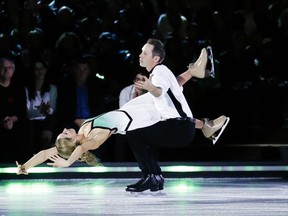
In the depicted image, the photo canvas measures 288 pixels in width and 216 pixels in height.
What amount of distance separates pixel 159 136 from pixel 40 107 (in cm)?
269

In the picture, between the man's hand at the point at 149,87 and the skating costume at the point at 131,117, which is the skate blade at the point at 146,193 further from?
the man's hand at the point at 149,87

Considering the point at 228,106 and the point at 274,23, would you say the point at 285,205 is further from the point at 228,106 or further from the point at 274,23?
the point at 274,23

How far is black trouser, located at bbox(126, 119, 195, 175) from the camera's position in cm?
695

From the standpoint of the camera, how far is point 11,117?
29.7ft

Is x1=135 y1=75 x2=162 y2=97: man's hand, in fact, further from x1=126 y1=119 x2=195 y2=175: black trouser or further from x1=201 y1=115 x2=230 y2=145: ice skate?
x1=201 y1=115 x2=230 y2=145: ice skate

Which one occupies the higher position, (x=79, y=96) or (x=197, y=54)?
(x=197, y=54)

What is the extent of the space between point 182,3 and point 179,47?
97 cm

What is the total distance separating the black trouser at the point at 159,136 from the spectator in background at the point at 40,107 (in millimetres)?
2458

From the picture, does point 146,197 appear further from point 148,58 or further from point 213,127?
point 148,58

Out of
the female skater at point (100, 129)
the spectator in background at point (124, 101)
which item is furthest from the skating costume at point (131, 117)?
the spectator in background at point (124, 101)

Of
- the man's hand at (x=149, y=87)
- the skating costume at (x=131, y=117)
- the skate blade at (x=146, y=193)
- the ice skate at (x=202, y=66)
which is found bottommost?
the skate blade at (x=146, y=193)

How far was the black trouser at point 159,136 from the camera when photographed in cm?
695

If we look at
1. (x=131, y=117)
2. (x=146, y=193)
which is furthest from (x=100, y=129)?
(x=146, y=193)

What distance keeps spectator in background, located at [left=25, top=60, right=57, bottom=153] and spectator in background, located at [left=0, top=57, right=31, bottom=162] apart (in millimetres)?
191
